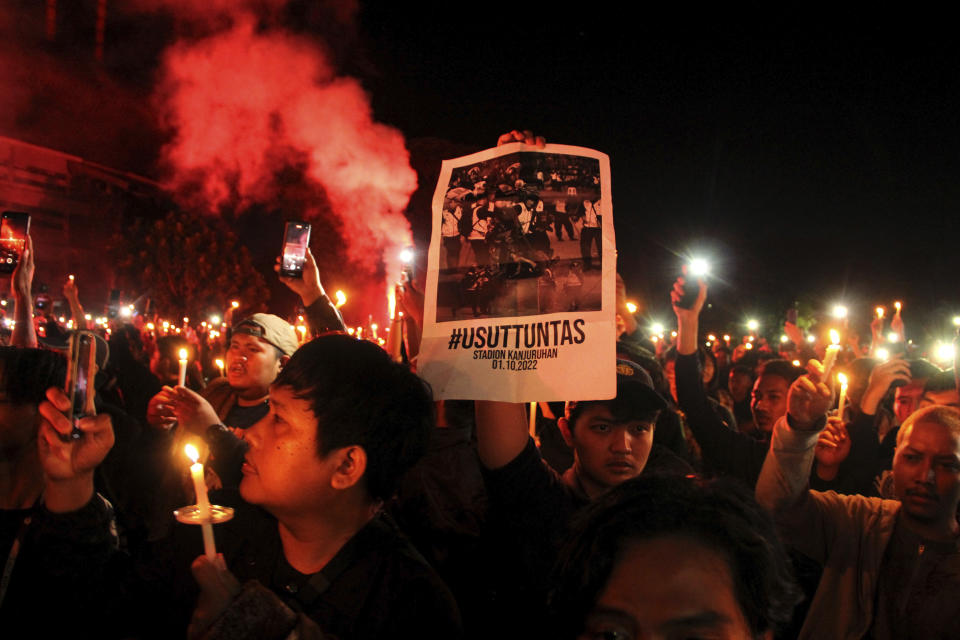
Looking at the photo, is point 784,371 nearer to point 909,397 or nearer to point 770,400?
point 770,400

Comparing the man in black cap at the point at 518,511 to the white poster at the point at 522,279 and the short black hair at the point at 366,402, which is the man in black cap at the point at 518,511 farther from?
the short black hair at the point at 366,402

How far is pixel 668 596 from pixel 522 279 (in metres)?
1.25

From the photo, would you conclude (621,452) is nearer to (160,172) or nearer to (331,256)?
(331,256)

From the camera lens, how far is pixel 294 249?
3.90m

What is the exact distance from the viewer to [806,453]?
2.66m

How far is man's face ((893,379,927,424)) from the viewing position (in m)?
5.11

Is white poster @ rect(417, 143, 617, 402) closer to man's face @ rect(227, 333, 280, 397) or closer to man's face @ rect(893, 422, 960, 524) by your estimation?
man's face @ rect(893, 422, 960, 524)

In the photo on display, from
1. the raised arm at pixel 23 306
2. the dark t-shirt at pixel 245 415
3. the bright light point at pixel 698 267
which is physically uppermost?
the bright light point at pixel 698 267

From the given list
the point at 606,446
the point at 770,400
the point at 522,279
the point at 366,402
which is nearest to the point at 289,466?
the point at 366,402

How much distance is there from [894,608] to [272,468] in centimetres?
242

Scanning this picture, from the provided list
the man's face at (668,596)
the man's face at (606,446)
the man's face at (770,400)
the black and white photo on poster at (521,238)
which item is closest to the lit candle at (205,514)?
the man's face at (668,596)

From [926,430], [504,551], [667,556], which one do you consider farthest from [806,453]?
[667,556]

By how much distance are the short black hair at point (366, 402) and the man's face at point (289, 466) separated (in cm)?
3

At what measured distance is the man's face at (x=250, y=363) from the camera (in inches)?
163
